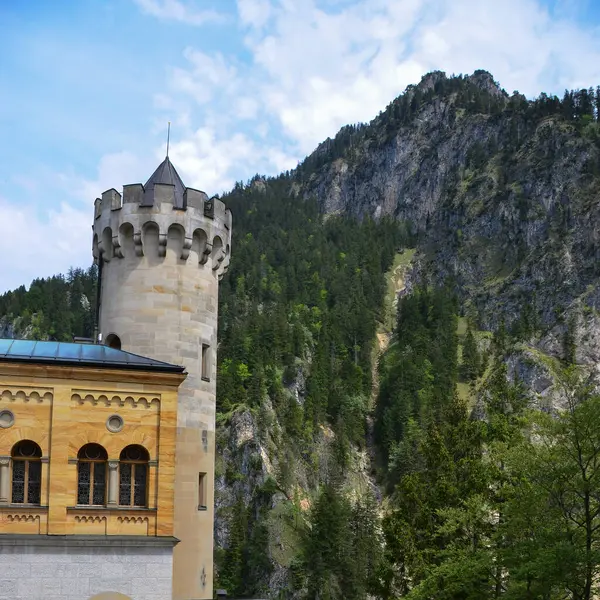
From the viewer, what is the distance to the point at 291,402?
18800cm

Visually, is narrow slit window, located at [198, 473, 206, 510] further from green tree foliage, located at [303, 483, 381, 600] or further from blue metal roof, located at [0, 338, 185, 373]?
green tree foliage, located at [303, 483, 381, 600]

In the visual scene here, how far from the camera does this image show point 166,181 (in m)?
41.9

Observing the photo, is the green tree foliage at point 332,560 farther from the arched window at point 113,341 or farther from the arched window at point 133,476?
the arched window at point 133,476

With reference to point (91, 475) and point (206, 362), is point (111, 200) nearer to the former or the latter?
point (206, 362)

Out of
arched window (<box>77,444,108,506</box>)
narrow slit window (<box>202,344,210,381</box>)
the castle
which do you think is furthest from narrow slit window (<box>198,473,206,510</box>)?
arched window (<box>77,444,108,506</box>)

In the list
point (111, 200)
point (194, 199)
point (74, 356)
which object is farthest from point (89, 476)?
point (194, 199)

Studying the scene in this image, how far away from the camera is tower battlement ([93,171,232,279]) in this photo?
39.3 m

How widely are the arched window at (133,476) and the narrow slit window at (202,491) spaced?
258 inches

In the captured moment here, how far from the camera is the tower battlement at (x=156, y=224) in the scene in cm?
3934

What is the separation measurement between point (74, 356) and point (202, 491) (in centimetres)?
850

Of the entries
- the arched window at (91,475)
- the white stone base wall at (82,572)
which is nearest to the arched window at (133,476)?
the arched window at (91,475)

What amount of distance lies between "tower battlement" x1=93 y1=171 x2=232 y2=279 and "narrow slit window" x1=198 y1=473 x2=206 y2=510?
343 inches

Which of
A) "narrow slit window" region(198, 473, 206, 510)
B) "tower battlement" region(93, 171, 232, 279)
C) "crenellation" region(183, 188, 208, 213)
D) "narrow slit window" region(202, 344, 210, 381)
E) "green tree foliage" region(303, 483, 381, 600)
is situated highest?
"crenellation" region(183, 188, 208, 213)

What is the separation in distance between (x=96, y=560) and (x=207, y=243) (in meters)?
14.7
